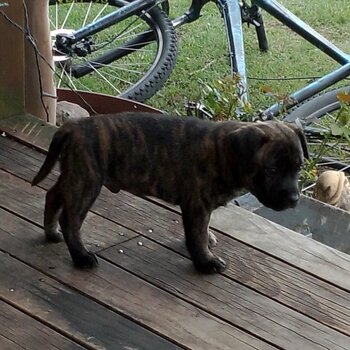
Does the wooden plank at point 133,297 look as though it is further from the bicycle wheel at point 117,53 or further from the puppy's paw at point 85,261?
the bicycle wheel at point 117,53

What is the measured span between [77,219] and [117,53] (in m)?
2.50

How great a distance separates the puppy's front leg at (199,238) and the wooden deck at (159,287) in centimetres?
4

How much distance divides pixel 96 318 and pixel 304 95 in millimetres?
2341

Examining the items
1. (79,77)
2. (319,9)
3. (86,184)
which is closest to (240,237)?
(86,184)

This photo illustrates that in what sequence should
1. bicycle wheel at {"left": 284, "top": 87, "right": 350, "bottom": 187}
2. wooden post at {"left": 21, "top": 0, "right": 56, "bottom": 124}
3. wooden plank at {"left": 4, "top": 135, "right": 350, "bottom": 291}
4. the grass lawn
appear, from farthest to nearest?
1. the grass lawn
2. bicycle wheel at {"left": 284, "top": 87, "right": 350, "bottom": 187}
3. wooden post at {"left": 21, "top": 0, "right": 56, "bottom": 124}
4. wooden plank at {"left": 4, "top": 135, "right": 350, "bottom": 291}

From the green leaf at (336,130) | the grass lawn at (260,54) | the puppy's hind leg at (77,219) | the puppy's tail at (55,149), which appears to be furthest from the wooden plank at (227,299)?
the grass lawn at (260,54)

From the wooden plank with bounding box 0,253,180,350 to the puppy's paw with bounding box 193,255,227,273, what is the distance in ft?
1.21

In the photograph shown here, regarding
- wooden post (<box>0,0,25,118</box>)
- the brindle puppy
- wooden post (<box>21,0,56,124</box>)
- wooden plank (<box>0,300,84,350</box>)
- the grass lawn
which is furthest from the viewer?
the grass lawn

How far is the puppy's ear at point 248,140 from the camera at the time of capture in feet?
9.25

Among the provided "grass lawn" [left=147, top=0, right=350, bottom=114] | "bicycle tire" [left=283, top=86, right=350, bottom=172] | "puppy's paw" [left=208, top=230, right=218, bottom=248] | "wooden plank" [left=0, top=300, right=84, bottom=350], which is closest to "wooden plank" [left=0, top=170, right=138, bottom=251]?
"puppy's paw" [left=208, top=230, right=218, bottom=248]

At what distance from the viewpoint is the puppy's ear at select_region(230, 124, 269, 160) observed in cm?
282

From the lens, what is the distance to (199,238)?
301 cm

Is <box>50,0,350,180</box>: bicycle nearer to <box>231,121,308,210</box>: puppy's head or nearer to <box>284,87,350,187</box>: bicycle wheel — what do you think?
<box>284,87,350,187</box>: bicycle wheel

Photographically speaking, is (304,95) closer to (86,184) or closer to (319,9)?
(86,184)
